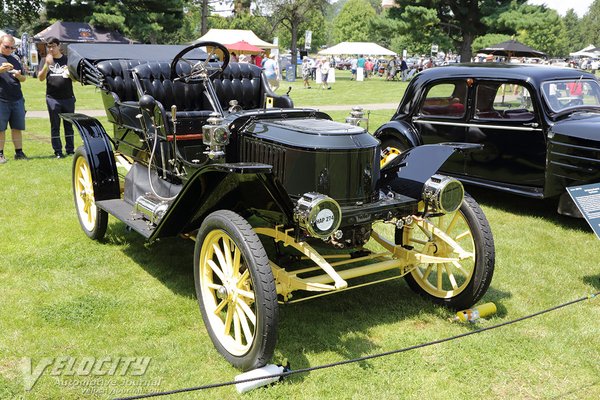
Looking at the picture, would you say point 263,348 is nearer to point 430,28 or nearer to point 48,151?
point 48,151

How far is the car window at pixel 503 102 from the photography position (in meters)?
6.54

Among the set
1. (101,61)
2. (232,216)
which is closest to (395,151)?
(101,61)

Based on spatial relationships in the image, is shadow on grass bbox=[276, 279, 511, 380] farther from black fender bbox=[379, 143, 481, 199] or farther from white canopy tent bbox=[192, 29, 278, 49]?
white canopy tent bbox=[192, 29, 278, 49]

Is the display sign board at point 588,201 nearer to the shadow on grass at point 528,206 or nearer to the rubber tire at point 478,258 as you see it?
the rubber tire at point 478,258

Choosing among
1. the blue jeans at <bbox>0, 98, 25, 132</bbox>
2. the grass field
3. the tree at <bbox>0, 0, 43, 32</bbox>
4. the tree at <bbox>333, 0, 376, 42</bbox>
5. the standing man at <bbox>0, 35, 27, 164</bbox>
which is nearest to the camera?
the grass field

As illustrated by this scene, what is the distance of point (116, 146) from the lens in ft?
19.2

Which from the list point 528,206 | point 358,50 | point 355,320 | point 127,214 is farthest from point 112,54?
point 358,50

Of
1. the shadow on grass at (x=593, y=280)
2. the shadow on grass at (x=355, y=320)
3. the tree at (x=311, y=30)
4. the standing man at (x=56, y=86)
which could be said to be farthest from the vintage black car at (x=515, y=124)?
the tree at (x=311, y=30)

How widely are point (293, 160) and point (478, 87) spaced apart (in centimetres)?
407

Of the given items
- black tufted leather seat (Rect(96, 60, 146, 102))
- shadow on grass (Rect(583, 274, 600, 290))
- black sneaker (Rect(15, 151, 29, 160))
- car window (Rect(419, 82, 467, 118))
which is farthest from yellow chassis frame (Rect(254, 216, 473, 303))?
black sneaker (Rect(15, 151, 29, 160))

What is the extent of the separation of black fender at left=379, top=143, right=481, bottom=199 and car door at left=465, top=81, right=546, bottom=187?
2.56m

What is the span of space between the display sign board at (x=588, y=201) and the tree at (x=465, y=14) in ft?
92.0

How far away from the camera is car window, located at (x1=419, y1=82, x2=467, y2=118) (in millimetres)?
7078

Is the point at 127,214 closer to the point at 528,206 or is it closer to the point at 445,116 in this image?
the point at 445,116
